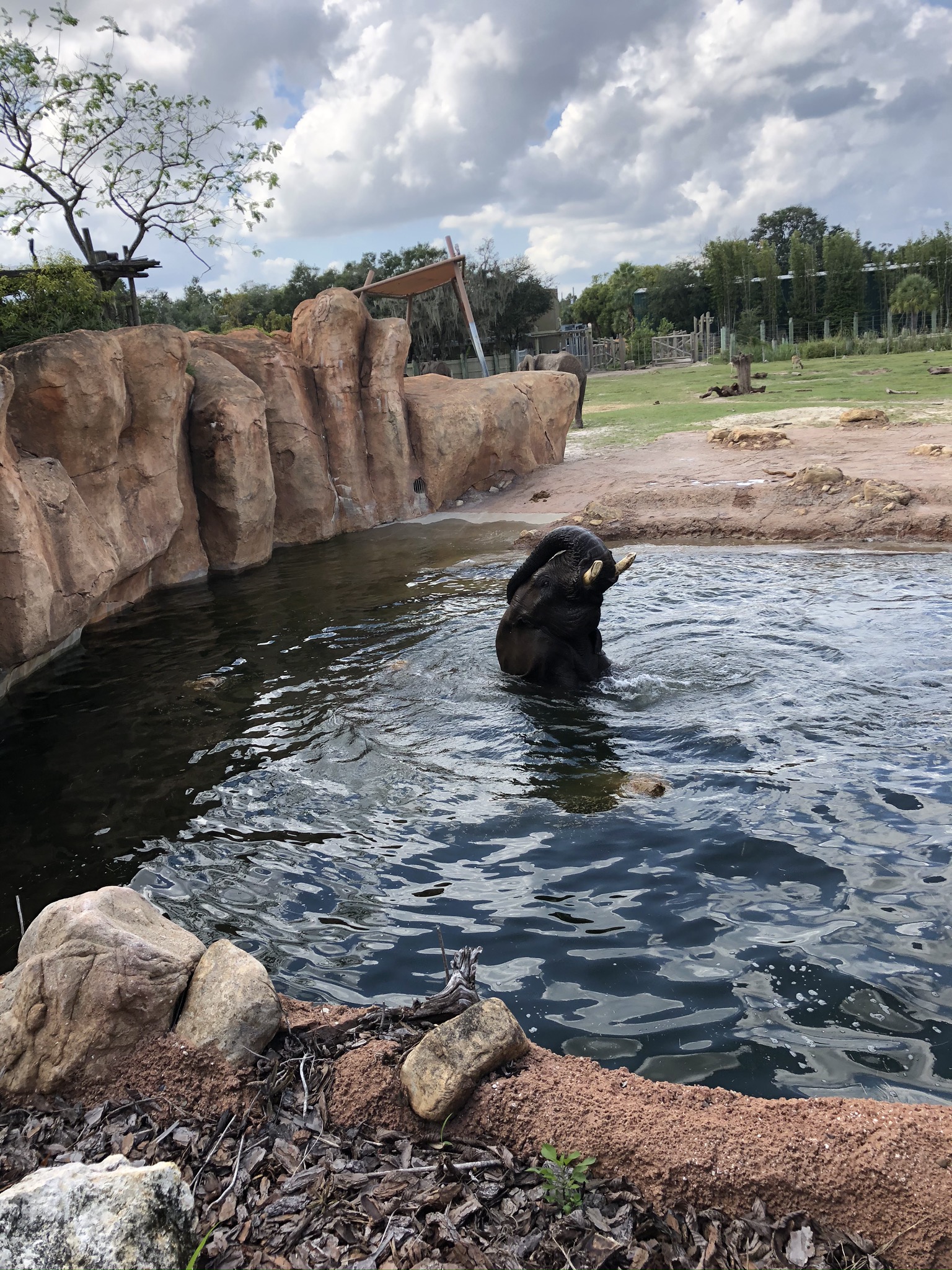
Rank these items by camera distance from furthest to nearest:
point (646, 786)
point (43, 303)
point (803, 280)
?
point (803, 280)
point (43, 303)
point (646, 786)

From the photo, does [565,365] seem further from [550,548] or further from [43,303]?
[550,548]

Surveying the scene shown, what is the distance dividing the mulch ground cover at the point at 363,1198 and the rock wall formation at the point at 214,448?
5622mm

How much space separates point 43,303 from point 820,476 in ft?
35.0

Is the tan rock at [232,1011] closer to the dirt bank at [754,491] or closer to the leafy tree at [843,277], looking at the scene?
the dirt bank at [754,491]

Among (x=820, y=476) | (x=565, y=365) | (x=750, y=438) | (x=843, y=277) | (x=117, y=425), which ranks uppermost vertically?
(x=843, y=277)

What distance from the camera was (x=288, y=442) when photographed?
15.6 meters

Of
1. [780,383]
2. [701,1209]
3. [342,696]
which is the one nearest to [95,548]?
[342,696]

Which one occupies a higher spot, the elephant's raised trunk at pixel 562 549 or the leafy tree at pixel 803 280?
the leafy tree at pixel 803 280

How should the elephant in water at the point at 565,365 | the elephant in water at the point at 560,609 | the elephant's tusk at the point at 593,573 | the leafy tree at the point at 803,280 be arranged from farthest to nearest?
1. the leafy tree at the point at 803,280
2. the elephant in water at the point at 565,365
3. the elephant in water at the point at 560,609
4. the elephant's tusk at the point at 593,573

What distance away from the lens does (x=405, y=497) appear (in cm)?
1733

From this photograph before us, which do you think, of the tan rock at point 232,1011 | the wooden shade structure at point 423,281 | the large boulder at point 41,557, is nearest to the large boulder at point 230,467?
the large boulder at point 41,557

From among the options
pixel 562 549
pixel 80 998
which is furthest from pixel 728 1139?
pixel 562 549

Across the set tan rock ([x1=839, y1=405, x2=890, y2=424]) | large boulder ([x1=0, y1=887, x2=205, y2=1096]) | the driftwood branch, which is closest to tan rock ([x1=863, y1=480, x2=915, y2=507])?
tan rock ([x1=839, y1=405, x2=890, y2=424])

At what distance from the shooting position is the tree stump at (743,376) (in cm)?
2662
